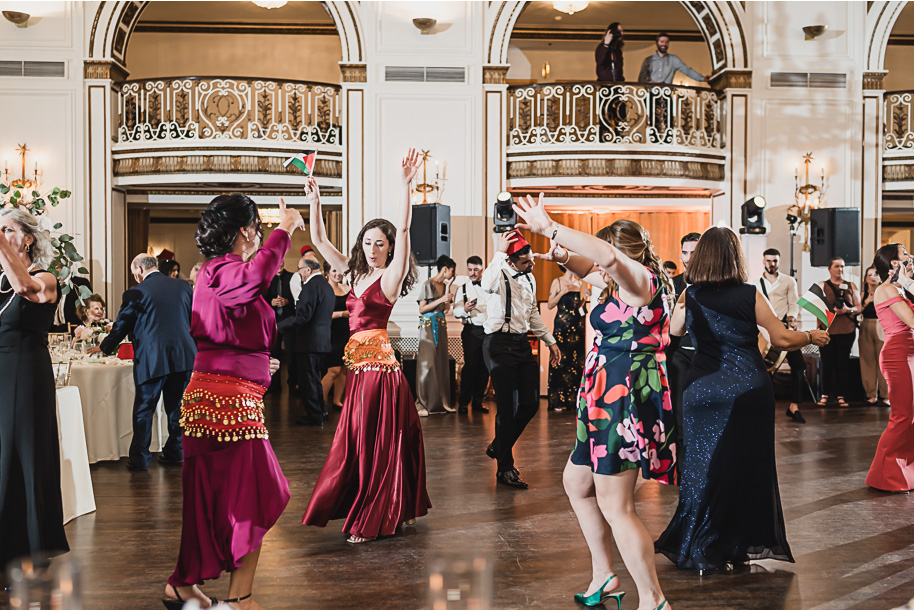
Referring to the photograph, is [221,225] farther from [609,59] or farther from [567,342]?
[609,59]

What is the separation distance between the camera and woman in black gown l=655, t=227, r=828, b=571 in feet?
10.9

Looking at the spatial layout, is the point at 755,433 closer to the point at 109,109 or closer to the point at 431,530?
the point at 431,530

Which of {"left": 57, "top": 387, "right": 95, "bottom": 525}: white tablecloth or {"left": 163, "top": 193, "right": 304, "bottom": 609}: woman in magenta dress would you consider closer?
{"left": 163, "top": 193, "right": 304, "bottom": 609}: woman in magenta dress

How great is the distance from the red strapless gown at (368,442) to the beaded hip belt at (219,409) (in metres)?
1.17

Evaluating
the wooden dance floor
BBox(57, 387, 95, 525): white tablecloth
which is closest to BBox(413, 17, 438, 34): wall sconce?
the wooden dance floor

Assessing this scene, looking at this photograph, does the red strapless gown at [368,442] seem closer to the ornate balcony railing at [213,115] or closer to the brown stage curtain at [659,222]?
the ornate balcony railing at [213,115]

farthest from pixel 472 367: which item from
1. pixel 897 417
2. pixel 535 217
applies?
pixel 535 217

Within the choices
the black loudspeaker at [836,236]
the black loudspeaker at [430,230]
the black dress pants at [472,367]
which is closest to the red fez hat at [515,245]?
the black dress pants at [472,367]

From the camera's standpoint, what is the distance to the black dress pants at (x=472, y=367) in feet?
26.6

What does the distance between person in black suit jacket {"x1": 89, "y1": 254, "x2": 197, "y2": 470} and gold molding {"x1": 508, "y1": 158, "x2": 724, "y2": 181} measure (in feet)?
18.4

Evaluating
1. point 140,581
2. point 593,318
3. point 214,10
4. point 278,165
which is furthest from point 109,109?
point 593,318

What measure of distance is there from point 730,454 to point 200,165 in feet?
27.0

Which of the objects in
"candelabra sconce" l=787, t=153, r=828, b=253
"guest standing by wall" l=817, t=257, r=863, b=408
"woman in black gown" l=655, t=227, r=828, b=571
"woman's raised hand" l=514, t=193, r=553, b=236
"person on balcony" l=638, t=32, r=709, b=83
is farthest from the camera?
"person on balcony" l=638, t=32, r=709, b=83

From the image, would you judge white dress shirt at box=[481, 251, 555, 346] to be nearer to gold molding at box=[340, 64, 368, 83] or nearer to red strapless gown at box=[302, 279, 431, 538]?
red strapless gown at box=[302, 279, 431, 538]
